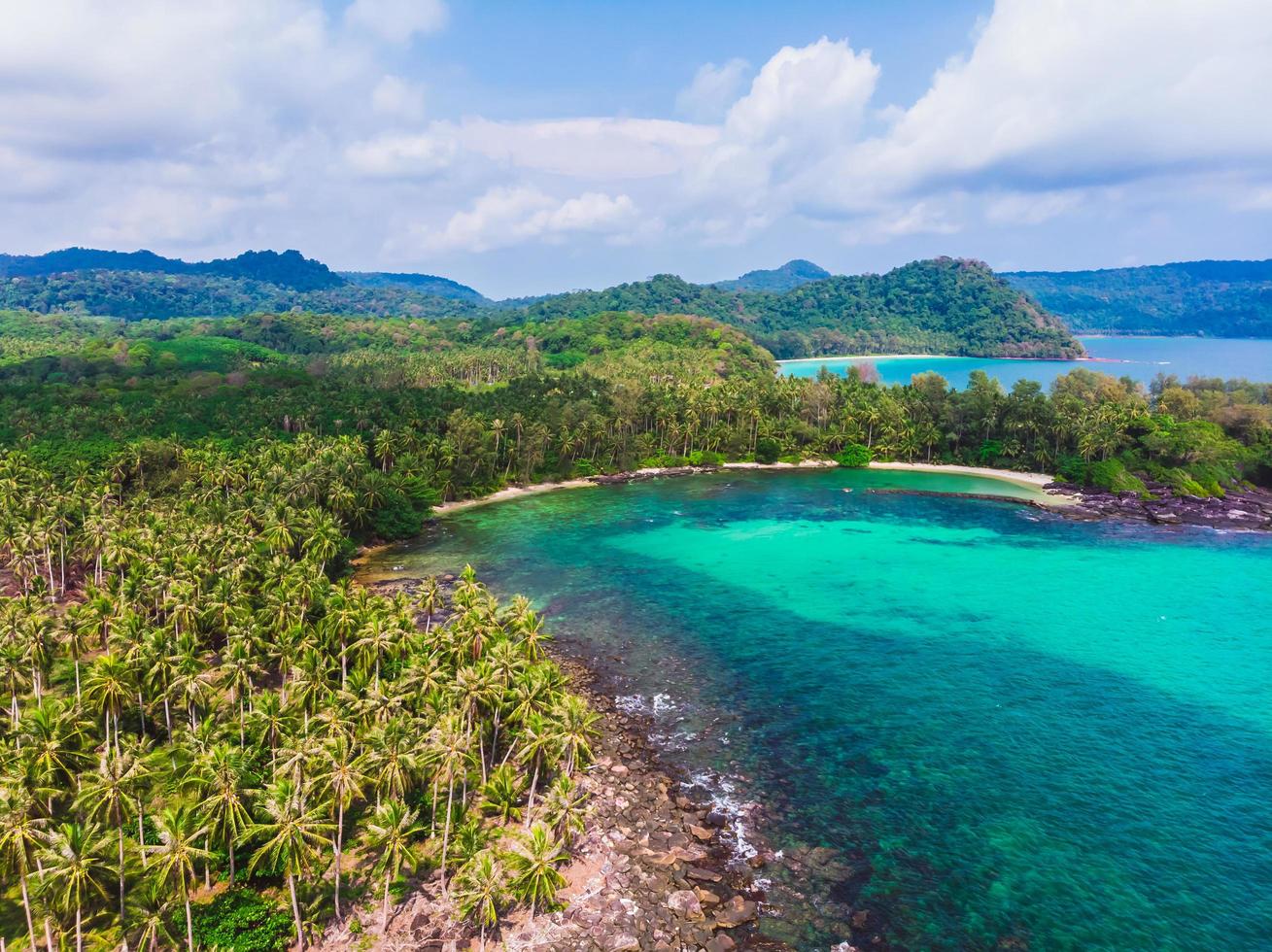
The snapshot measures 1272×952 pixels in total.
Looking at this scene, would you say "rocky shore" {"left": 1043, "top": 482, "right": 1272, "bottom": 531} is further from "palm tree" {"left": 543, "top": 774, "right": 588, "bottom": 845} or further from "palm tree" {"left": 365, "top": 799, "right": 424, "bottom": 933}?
"palm tree" {"left": 365, "top": 799, "right": 424, "bottom": 933}

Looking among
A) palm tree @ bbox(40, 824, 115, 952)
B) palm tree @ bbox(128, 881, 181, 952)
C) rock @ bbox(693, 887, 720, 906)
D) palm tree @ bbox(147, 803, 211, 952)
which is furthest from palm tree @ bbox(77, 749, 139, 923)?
rock @ bbox(693, 887, 720, 906)

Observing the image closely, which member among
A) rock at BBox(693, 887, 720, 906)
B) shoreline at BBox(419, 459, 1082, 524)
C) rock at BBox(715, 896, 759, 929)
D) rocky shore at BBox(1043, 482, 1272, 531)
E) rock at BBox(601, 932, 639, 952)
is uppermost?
shoreline at BBox(419, 459, 1082, 524)

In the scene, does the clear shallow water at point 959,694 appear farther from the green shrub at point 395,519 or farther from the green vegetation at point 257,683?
the green vegetation at point 257,683

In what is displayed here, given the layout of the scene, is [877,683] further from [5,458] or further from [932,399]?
[932,399]

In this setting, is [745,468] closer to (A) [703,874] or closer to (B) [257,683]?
(B) [257,683]

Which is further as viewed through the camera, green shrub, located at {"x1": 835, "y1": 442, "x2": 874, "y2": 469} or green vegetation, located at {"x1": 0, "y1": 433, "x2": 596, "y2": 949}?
green shrub, located at {"x1": 835, "y1": 442, "x2": 874, "y2": 469}

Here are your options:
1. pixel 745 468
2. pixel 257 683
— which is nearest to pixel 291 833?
pixel 257 683

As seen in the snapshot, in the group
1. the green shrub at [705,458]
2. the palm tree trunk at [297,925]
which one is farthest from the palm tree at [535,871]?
the green shrub at [705,458]
